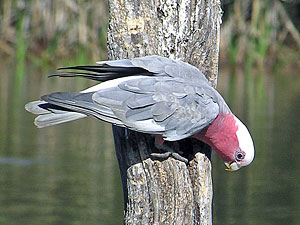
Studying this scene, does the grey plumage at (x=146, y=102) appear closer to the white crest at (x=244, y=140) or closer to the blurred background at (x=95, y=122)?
the white crest at (x=244, y=140)

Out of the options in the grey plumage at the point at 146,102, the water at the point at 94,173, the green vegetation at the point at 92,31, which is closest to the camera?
the grey plumage at the point at 146,102

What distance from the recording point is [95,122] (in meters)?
8.65

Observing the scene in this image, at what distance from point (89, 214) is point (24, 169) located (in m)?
1.26

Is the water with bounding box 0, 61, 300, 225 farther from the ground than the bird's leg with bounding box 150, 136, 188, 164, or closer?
closer

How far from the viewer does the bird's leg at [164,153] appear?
10.0 feet

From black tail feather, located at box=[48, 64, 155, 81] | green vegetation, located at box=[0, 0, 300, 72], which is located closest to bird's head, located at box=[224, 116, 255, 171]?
black tail feather, located at box=[48, 64, 155, 81]

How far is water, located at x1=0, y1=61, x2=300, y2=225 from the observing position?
5268 mm

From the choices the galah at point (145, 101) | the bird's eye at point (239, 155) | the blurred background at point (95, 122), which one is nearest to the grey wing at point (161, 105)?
the galah at point (145, 101)

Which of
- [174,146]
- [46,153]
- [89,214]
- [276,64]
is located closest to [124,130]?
[174,146]

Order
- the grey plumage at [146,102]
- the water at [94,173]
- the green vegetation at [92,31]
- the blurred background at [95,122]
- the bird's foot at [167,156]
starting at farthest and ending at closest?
the green vegetation at [92,31]
the blurred background at [95,122]
the water at [94,173]
the bird's foot at [167,156]
the grey plumage at [146,102]

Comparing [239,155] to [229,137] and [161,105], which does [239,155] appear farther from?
[161,105]

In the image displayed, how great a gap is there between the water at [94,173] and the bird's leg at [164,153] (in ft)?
6.55

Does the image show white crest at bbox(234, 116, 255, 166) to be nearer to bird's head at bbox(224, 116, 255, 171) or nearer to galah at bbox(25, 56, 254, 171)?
bird's head at bbox(224, 116, 255, 171)

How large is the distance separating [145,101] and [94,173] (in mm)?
3338
